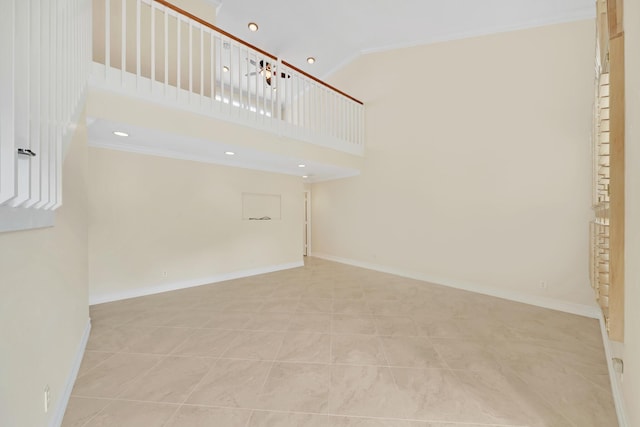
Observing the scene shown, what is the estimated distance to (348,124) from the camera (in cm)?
477

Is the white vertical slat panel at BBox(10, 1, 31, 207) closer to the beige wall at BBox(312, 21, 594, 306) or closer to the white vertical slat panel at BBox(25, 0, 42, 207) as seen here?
the white vertical slat panel at BBox(25, 0, 42, 207)

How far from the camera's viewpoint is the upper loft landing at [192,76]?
2432 mm

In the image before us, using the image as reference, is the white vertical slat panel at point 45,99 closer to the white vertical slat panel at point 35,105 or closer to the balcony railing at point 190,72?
the white vertical slat panel at point 35,105

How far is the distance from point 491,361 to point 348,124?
429 cm

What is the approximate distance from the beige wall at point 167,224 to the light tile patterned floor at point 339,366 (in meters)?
0.58

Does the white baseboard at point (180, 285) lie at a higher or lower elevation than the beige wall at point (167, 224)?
lower

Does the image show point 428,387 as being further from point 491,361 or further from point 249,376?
point 249,376

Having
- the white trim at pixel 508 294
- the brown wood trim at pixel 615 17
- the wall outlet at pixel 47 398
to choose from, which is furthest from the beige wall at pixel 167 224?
the brown wood trim at pixel 615 17

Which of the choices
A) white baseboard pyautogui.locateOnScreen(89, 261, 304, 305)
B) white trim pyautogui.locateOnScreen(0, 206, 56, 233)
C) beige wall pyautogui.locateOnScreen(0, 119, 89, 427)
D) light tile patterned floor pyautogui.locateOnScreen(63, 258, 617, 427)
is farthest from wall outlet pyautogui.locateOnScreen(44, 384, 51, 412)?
white baseboard pyautogui.locateOnScreen(89, 261, 304, 305)

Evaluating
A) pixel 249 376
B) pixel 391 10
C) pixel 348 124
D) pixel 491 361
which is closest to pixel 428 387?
pixel 491 361

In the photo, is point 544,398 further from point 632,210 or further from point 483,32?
point 483,32

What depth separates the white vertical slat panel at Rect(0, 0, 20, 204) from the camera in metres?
0.65

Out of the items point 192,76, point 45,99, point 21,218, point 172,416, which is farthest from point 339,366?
point 192,76

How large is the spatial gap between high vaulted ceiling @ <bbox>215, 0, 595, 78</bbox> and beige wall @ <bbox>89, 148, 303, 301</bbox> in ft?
9.35
